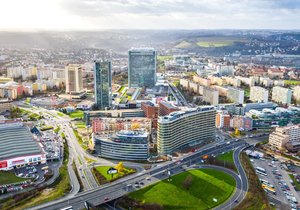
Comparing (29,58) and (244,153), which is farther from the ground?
(29,58)

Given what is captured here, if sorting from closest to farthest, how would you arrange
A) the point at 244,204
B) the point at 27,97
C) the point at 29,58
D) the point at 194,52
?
1. the point at 244,204
2. the point at 27,97
3. the point at 29,58
4. the point at 194,52

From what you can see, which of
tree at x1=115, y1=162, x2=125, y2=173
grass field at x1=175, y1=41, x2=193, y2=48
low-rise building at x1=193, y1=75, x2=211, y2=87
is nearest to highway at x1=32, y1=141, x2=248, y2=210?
tree at x1=115, y1=162, x2=125, y2=173

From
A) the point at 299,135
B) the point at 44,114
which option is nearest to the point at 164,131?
the point at 299,135

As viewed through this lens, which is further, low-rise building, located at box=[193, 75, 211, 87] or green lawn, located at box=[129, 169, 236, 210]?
low-rise building, located at box=[193, 75, 211, 87]

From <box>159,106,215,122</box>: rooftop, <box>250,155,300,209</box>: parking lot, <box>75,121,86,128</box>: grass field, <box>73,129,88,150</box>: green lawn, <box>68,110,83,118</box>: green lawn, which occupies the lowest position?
<box>250,155,300,209</box>: parking lot

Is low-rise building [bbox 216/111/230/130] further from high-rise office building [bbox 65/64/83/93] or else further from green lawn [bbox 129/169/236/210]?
high-rise office building [bbox 65/64/83/93]

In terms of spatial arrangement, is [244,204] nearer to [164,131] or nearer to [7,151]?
[164,131]

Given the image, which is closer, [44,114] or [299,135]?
[299,135]
